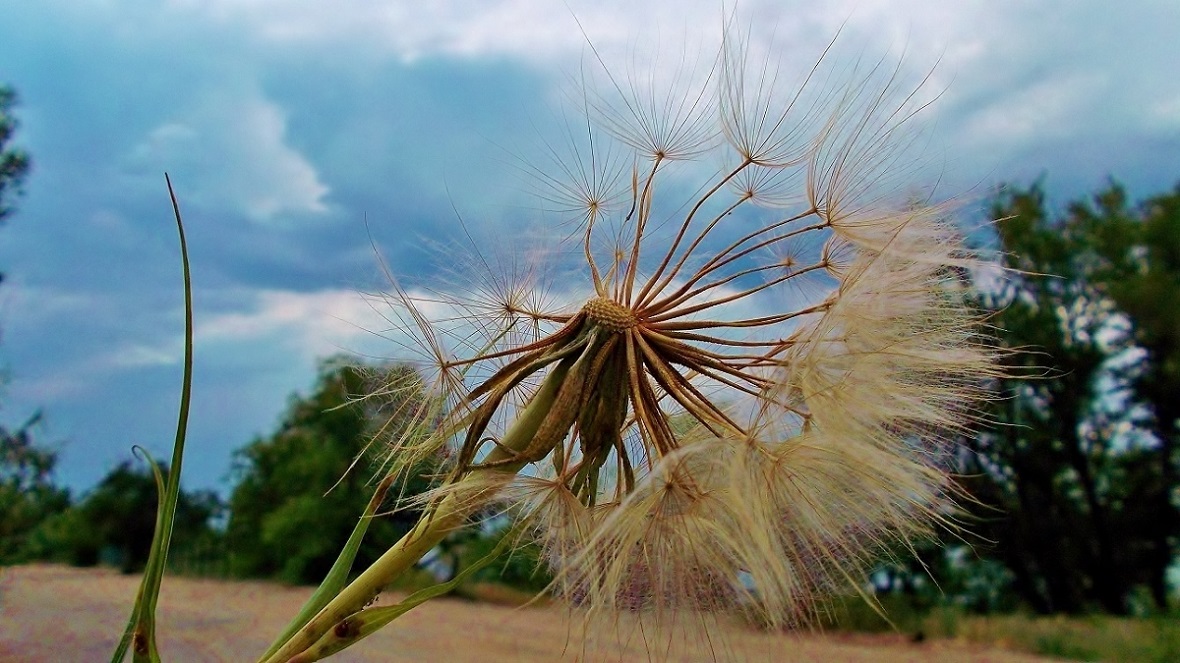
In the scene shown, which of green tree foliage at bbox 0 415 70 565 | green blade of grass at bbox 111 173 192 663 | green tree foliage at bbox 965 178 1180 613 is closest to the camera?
green blade of grass at bbox 111 173 192 663

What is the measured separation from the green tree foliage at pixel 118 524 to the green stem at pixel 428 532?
288cm

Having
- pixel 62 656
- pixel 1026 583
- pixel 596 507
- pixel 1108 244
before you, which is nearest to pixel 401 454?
pixel 596 507

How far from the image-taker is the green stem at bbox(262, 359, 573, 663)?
2.19 feet

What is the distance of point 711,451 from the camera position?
0.77 meters

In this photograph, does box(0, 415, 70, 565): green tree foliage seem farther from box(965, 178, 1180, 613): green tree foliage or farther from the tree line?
box(965, 178, 1180, 613): green tree foliage

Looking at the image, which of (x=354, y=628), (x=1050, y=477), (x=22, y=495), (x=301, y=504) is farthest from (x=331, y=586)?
(x=1050, y=477)

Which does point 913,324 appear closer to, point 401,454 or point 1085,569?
point 401,454

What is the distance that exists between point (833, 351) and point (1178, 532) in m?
6.46

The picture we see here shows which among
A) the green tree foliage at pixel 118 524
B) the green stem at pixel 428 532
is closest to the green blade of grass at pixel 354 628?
the green stem at pixel 428 532

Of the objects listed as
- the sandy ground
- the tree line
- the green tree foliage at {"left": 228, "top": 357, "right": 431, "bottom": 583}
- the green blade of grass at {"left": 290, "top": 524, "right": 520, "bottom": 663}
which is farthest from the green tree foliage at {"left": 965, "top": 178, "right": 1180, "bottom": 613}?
the green blade of grass at {"left": 290, "top": 524, "right": 520, "bottom": 663}

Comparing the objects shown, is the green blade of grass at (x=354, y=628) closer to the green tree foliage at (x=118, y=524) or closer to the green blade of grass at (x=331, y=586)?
the green blade of grass at (x=331, y=586)

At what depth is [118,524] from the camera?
321 centimetres

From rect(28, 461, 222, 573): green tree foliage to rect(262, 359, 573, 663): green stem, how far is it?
288 cm

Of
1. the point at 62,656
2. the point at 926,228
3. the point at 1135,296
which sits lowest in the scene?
the point at 62,656
